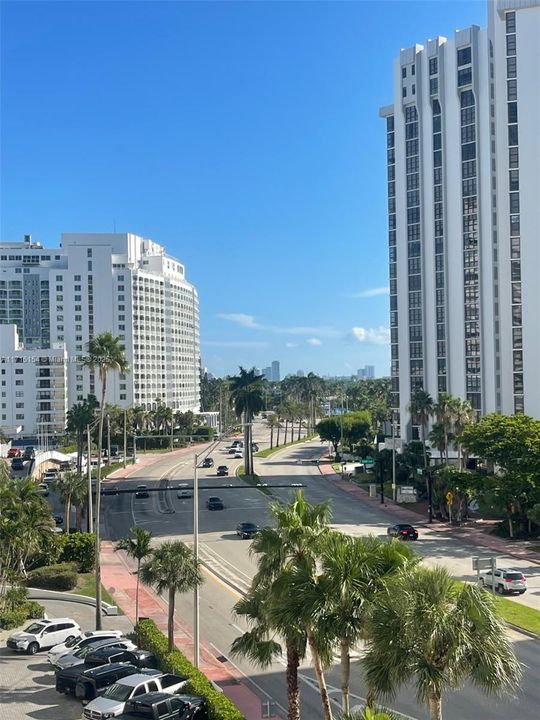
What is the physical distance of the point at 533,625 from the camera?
34.0 metres

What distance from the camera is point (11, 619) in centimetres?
3562

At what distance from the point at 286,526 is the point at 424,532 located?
46144mm

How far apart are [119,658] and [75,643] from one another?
154 inches

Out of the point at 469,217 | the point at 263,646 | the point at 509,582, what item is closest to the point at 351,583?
the point at 263,646

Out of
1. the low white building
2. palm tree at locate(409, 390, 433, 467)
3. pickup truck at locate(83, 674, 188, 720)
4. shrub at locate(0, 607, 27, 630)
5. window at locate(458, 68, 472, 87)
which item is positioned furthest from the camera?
the low white building

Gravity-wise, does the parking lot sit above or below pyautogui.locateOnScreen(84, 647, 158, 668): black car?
below

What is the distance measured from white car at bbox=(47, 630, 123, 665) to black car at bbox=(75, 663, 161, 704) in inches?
141

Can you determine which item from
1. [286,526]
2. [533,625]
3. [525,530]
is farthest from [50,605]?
[525,530]

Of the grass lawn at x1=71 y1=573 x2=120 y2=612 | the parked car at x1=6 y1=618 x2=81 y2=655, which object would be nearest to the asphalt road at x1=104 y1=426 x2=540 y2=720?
the grass lawn at x1=71 y1=573 x2=120 y2=612

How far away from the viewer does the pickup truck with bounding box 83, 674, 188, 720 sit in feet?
74.9

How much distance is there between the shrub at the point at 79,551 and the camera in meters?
48.0

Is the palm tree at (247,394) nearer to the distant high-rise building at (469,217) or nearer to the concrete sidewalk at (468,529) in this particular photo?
the concrete sidewalk at (468,529)

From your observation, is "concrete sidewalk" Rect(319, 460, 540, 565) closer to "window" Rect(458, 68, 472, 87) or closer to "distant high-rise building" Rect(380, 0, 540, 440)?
"distant high-rise building" Rect(380, 0, 540, 440)

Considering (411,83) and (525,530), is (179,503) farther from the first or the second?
(411,83)
